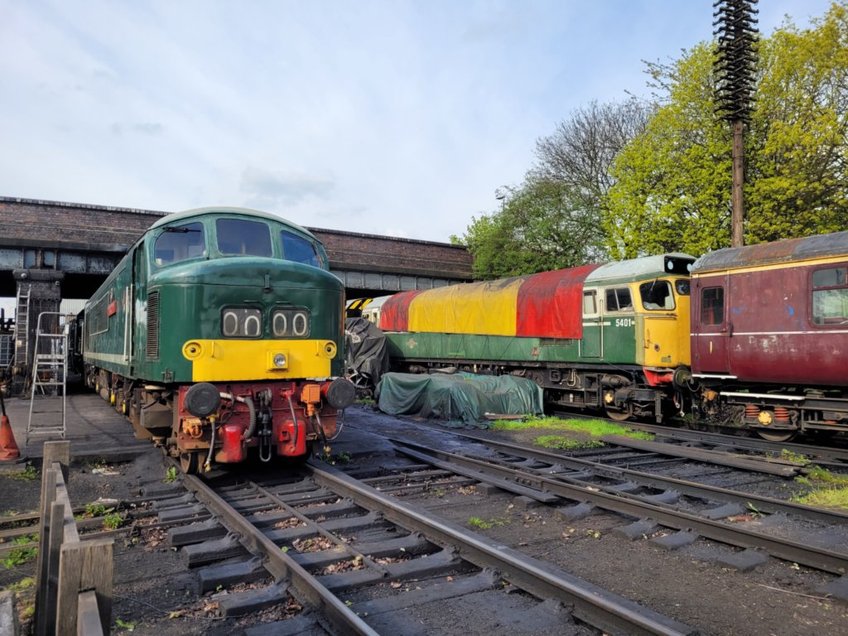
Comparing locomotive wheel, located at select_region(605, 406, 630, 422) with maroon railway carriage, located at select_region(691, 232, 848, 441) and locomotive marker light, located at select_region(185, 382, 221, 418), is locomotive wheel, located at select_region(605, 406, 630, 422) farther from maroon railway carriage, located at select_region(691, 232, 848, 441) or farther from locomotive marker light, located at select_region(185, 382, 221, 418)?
locomotive marker light, located at select_region(185, 382, 221, 418)

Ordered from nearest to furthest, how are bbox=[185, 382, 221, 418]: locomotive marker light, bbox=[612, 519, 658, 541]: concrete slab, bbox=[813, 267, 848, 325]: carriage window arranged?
1. bbox=[612, 519, 658, 541]: concrete slab
2. bbox=[185, 382, 221, 418]: locomotive marker light
3. bbox=[813, 267, 848, 325]: carriage window

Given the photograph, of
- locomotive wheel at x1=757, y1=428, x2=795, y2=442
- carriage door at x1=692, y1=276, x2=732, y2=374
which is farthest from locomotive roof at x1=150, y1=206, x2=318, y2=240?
locomotive wheel at x1=757, y1=428, x2=795, y2=442

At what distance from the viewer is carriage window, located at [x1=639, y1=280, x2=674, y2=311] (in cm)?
1399

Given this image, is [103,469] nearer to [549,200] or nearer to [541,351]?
[541,351]

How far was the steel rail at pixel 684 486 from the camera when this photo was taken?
6422 mm

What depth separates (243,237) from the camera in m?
8.38

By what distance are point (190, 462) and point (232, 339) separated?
1618 mm

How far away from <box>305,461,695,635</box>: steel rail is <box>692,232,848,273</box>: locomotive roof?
8311mm

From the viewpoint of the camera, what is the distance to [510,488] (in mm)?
7340

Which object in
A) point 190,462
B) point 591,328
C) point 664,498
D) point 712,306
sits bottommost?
point 664,498

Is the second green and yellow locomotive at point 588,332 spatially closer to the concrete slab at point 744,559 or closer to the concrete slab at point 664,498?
the concrete slab at point 664,498

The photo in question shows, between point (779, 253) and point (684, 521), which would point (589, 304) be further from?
point (684, 521)

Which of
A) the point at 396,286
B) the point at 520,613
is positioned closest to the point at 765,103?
the point at 396,286

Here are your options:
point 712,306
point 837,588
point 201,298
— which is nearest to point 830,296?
point 712,306
